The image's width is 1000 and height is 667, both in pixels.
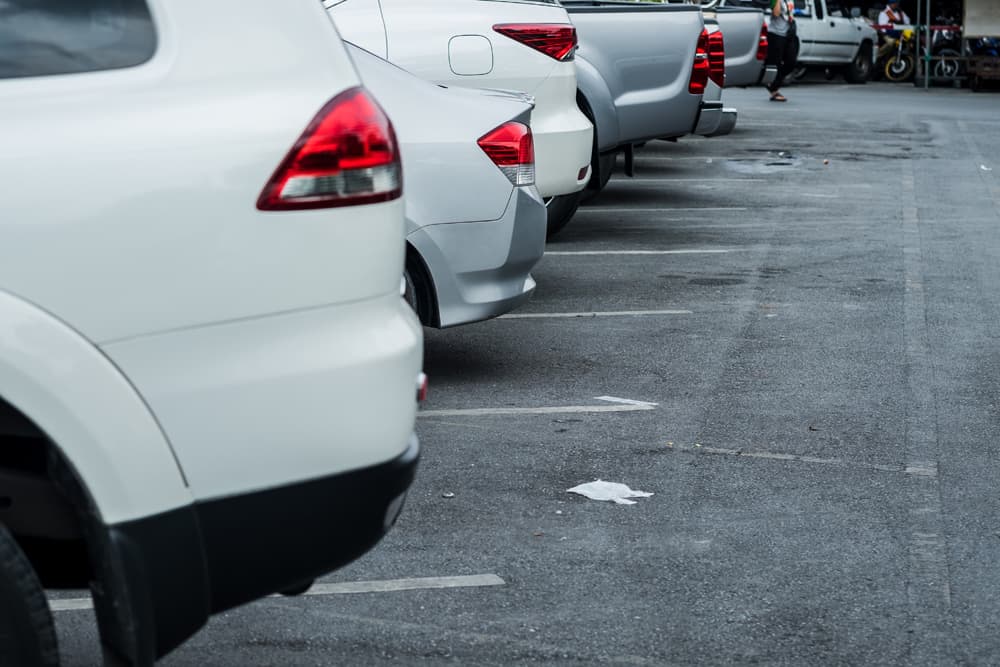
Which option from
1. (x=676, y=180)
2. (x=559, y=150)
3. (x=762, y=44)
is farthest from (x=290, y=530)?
(x=762, y=44)

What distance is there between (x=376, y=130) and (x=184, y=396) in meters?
0.68

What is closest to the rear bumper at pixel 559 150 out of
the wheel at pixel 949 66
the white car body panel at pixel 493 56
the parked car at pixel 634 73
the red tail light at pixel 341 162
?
the white car body panel at pixel 493 56

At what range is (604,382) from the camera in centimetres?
709

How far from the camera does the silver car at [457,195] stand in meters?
6.53

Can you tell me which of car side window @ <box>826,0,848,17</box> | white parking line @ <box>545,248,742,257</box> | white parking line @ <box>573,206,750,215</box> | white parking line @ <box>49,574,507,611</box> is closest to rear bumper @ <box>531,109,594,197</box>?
white parking line @ <box>545,248,742,257</box>

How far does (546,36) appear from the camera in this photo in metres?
9.29

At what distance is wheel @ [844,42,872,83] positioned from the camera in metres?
31.7

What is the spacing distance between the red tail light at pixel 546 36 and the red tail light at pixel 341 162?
6008mm

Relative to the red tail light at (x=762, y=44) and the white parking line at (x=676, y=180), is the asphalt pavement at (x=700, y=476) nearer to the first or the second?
the white parking line at (x=676, y=180)

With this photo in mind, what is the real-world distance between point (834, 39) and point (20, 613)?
1175 inches

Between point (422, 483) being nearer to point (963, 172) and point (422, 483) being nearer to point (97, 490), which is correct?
point (97, 490)

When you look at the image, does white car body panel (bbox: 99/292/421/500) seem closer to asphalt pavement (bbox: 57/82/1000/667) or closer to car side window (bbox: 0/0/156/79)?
car side window (bbox: 0/0/156/79)

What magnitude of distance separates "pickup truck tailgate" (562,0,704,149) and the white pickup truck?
18761mm

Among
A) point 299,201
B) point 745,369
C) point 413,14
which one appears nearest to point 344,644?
point 299,201
